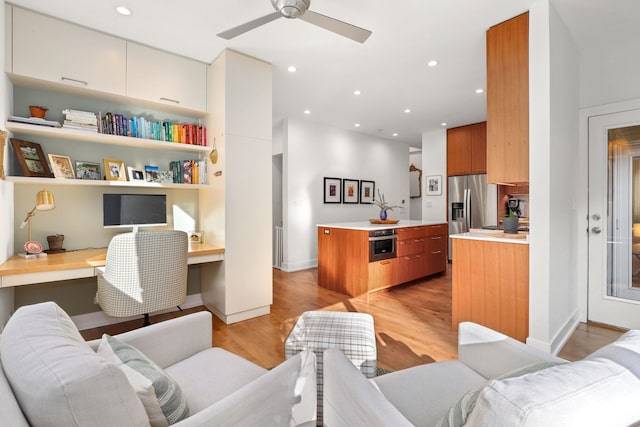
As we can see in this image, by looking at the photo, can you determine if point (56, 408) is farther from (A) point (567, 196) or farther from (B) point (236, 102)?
(A) point (567, 196)

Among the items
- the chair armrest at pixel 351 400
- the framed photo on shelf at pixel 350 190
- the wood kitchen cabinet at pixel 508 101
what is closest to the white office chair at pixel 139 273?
the chair armrest at pixel 351 400

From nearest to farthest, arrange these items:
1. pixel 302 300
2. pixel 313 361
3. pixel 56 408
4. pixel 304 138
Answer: pixel 56 408, pixel 313 361, pixel 302 300, pixel 304 138

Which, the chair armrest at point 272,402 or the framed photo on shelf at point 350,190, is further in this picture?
the framed photo on shelf at point 350,190

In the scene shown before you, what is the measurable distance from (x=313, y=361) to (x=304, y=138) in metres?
4.71

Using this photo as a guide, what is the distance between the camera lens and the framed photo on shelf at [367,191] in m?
6.32

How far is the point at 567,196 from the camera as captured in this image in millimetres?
2572

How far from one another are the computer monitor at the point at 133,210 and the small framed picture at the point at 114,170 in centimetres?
23

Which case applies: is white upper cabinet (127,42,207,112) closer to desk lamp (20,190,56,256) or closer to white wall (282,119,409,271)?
desk lamp (20,190,56,256)

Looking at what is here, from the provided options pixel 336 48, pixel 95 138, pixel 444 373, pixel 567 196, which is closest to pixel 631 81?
pixel 567 196

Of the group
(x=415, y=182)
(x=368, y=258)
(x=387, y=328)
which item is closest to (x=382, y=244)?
(x=368, y=258)

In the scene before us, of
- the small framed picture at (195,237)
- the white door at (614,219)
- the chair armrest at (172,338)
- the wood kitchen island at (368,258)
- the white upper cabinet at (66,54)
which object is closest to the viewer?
the chair armrest at (172,338)

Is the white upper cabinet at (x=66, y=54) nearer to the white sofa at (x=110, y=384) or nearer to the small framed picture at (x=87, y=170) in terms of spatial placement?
the small framed picture at (x=87, y=170)

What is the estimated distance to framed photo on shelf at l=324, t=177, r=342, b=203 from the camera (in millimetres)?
5730

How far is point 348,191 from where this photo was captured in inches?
239
